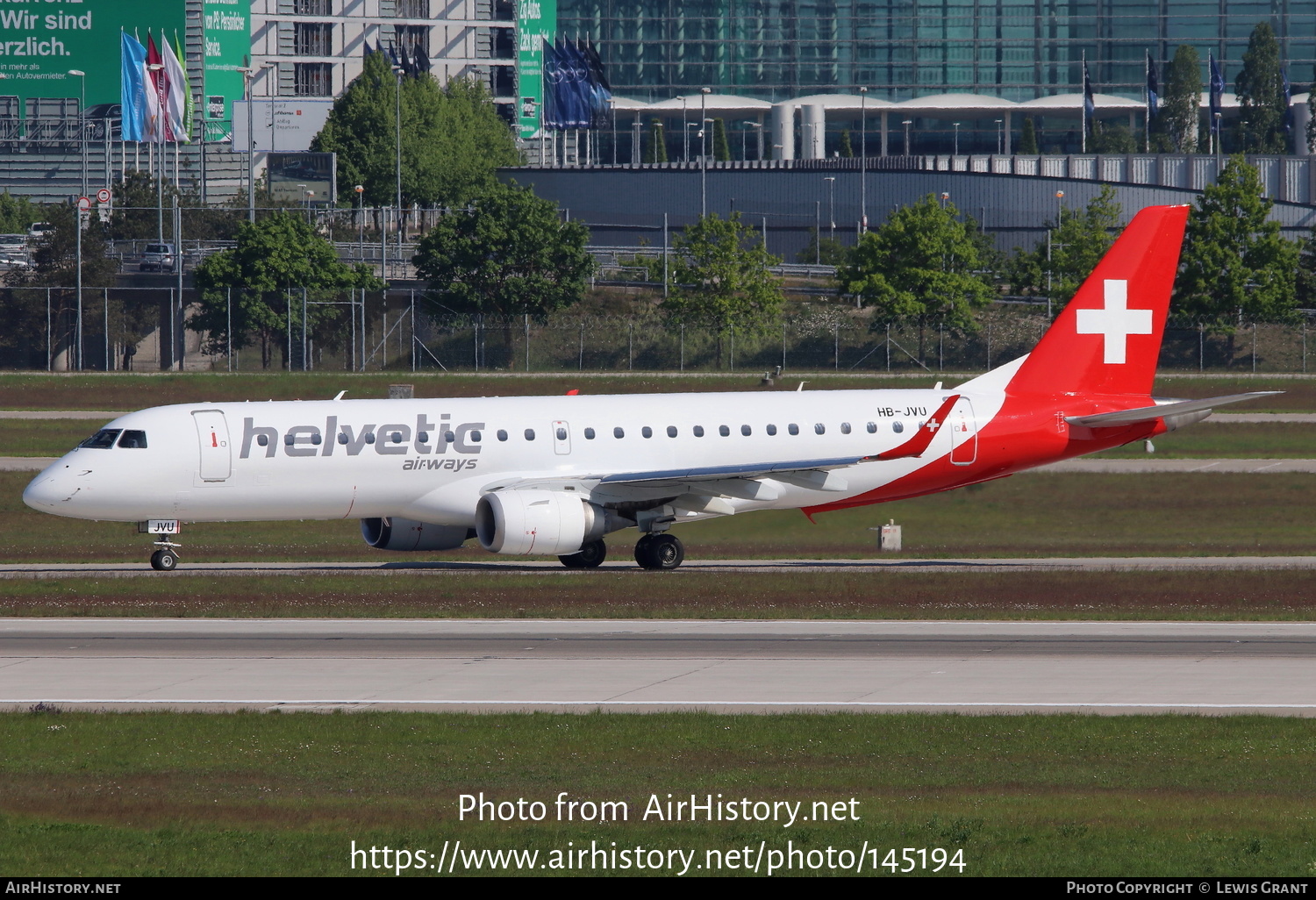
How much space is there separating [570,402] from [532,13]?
152127 mm

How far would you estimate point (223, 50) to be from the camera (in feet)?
506

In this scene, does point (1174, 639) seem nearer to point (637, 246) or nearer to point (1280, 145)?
point (637, 246)

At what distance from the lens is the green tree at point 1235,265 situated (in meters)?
92.4

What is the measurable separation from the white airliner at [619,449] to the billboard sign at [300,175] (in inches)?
4027

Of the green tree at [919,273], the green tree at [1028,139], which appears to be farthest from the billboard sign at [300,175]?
the green tree at [1028,139]

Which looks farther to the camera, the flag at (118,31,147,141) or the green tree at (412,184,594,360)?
the flag at (118,31,147,141)

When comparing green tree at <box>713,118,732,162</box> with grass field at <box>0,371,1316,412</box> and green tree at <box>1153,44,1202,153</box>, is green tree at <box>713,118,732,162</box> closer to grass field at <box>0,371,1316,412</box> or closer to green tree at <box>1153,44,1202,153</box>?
green tree at <box>1153,44,1202,153</box>

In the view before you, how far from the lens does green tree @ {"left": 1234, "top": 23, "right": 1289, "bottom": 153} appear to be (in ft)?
585

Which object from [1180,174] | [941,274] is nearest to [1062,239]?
[941,274]

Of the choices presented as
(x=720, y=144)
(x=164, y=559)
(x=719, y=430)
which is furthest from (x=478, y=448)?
(x=720, y=144)

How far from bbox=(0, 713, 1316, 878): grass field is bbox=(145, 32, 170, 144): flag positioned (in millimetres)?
104395

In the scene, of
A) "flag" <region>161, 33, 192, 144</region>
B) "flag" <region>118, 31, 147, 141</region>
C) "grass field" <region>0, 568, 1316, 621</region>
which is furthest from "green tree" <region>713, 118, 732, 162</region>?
"grass field" <region>0, 568, 1316, 621</region>

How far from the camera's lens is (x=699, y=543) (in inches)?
1828

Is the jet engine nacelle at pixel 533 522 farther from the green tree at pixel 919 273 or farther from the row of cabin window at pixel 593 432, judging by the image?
the green tree at pixel 919 273
